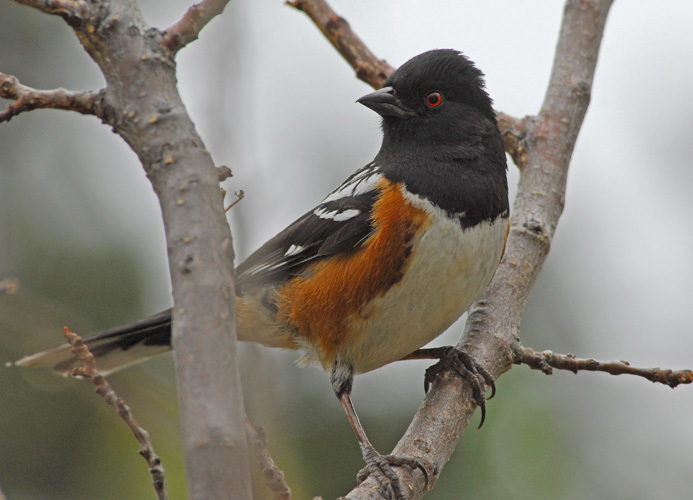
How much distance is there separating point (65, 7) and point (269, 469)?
106cm

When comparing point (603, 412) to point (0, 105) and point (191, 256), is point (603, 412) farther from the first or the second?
point (0, 105)

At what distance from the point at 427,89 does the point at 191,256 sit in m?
2.44

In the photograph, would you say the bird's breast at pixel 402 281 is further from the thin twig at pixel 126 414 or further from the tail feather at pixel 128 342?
the thin twig at pixel 126 414

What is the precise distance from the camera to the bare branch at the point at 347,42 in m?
3.62

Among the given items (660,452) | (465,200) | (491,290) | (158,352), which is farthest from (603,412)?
(158,352)

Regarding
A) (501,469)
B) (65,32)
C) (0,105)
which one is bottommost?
(501,469)

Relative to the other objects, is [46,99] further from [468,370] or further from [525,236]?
[525,236]

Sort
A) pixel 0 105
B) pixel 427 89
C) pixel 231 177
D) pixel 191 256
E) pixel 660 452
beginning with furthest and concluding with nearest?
pixel 0 105 < pixel 660 452 < pixel 427 89 < pixel 231 177 < pixel 191 256

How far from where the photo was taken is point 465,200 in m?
3.04

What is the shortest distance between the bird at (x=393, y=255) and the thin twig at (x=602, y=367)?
228 mm

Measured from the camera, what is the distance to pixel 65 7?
1534 mm

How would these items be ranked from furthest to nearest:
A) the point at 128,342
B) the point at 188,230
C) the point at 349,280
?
1. the point at 128,342
2. the point at 349,280
3. the point at 188,230

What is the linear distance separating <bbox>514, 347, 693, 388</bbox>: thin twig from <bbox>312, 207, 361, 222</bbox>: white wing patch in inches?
36.2

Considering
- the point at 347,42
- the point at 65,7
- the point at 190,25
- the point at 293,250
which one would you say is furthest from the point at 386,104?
the point at 65,7
